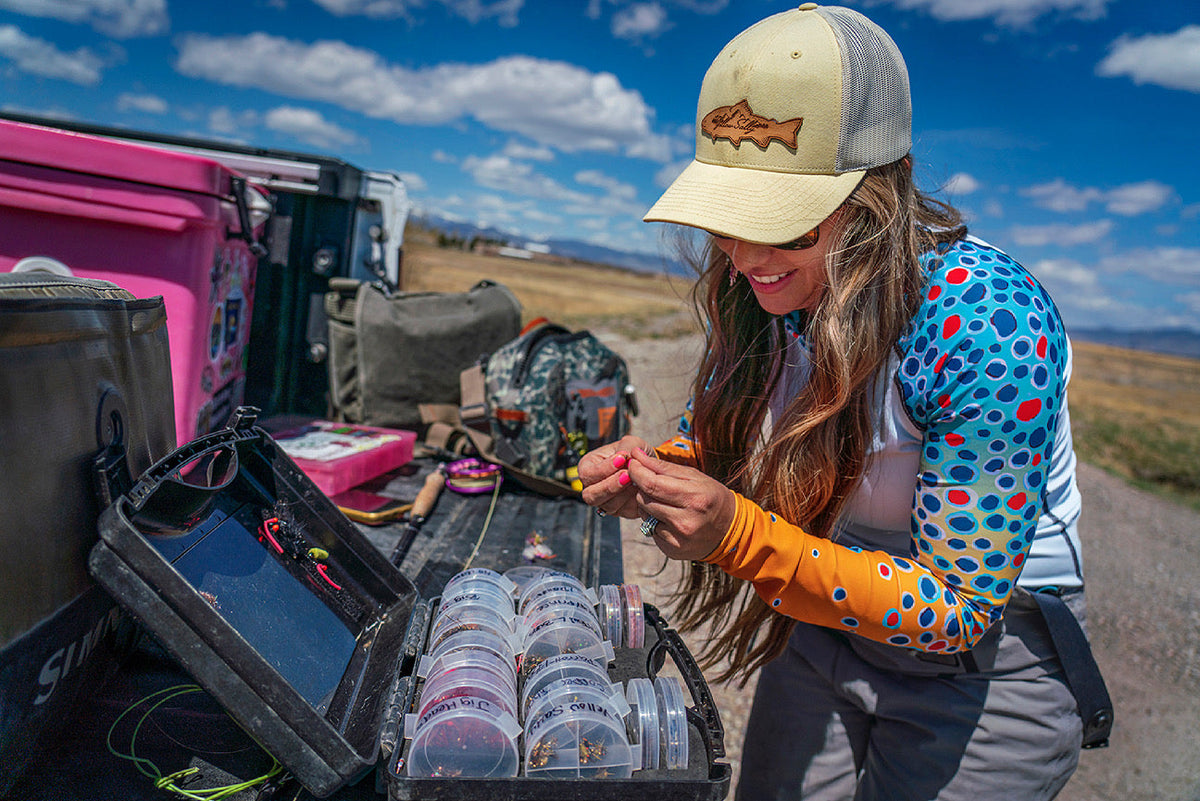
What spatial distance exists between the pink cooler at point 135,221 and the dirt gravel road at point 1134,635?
5.38 feet

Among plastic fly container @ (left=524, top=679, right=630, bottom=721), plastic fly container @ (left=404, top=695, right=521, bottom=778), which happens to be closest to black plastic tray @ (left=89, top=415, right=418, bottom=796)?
plastic fly container @ (left=404, top=695, right=521, bottom=778)

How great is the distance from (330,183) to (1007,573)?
12.3ft

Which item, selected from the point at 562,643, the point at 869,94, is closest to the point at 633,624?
the point at 562,643

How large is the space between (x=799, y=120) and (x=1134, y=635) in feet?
19.6

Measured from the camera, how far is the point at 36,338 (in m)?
1.16

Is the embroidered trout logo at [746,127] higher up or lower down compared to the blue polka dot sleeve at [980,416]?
higher up

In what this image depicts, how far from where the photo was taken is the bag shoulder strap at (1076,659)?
1.54 meters

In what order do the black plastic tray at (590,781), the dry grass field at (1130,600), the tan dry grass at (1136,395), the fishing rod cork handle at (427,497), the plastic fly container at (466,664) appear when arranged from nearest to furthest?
1. the black plastic tray at (590,781)
2. the plastic fly container at (466,664)
3. the fishing rod cork handle at (427,497)
4. the dry grass field at (1130,600)
5. the tan dry grass at (1136,395)

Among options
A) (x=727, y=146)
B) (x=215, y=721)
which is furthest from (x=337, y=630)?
(x=727, y=146)

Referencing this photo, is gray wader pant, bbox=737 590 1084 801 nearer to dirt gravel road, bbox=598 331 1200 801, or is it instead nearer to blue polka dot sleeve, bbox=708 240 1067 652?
blue polka dot sleeve, bbox=708 240 1067 652

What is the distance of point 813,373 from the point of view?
153 cm

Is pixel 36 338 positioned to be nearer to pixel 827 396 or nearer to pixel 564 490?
pixel 827 396

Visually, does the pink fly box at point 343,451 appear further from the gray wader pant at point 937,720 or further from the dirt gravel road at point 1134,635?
the gray wader pant at point 937,720

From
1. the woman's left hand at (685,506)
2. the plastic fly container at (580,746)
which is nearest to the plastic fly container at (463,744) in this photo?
the plastic fly container at (580,746)
